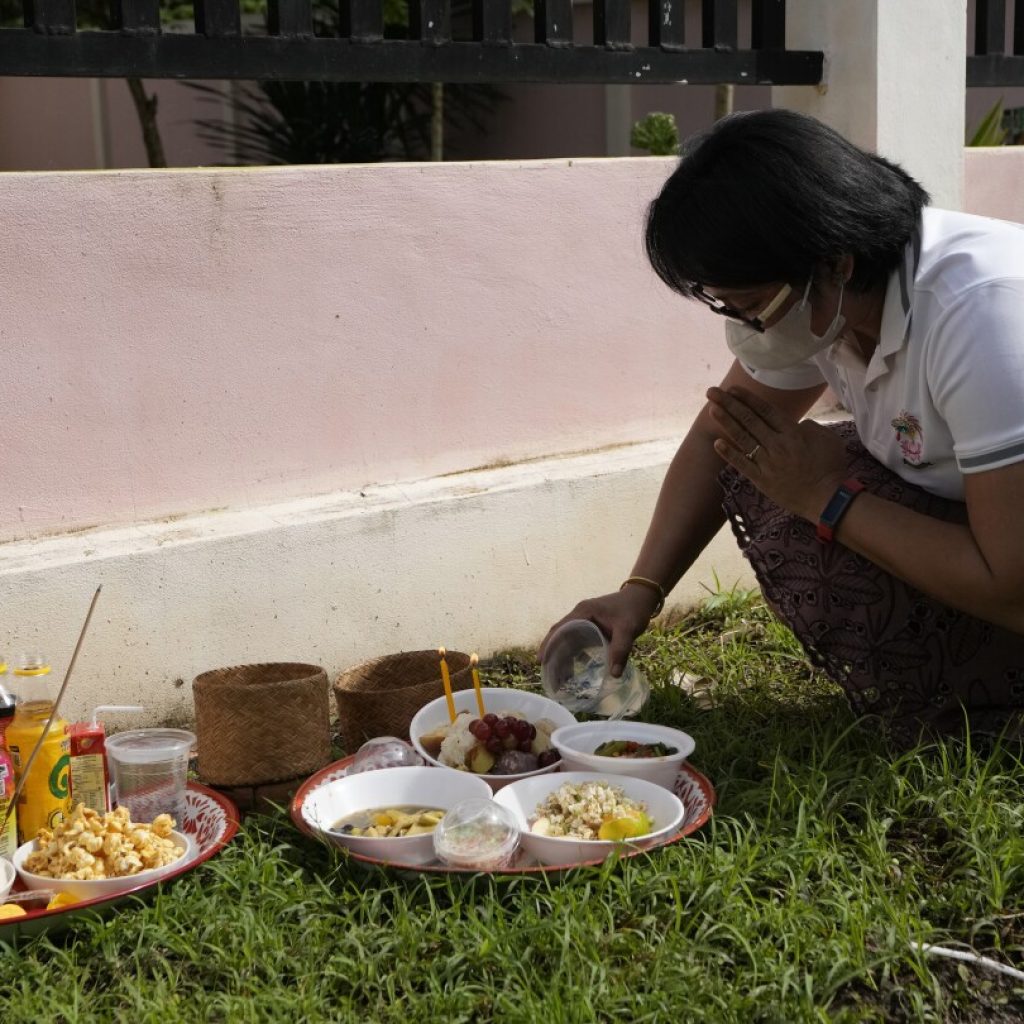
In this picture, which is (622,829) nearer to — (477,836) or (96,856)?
(477,836)

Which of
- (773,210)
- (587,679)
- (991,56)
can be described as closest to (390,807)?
(587,679)

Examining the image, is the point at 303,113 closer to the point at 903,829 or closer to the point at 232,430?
the point at 232,430

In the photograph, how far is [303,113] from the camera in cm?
820

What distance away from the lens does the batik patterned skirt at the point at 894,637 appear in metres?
2.84

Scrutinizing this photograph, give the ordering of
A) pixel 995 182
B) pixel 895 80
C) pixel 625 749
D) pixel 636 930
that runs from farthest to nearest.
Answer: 1. pixel 995 182
2. pixel 895 80
3. pixel 625 749
4. pixel 636 930

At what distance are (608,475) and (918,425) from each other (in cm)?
136

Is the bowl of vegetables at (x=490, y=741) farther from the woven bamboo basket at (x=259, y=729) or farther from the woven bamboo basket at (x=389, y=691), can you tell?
the woven bamboo basket at (x=259, y=729)

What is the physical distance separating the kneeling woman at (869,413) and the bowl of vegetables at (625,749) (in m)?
→ 0.19

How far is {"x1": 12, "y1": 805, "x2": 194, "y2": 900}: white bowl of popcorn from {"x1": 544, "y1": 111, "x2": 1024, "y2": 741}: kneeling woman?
102 cm

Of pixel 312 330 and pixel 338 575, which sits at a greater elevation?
pixel 312 330

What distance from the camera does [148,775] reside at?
2.74 metres

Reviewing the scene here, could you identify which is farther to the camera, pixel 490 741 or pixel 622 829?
pixel 490 741

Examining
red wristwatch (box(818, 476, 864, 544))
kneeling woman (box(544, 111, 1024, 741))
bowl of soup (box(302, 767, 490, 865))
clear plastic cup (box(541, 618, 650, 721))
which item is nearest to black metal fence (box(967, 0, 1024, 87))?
kneeling woman (box(544, 111, 1024, 741))

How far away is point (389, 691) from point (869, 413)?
1.14 meters
